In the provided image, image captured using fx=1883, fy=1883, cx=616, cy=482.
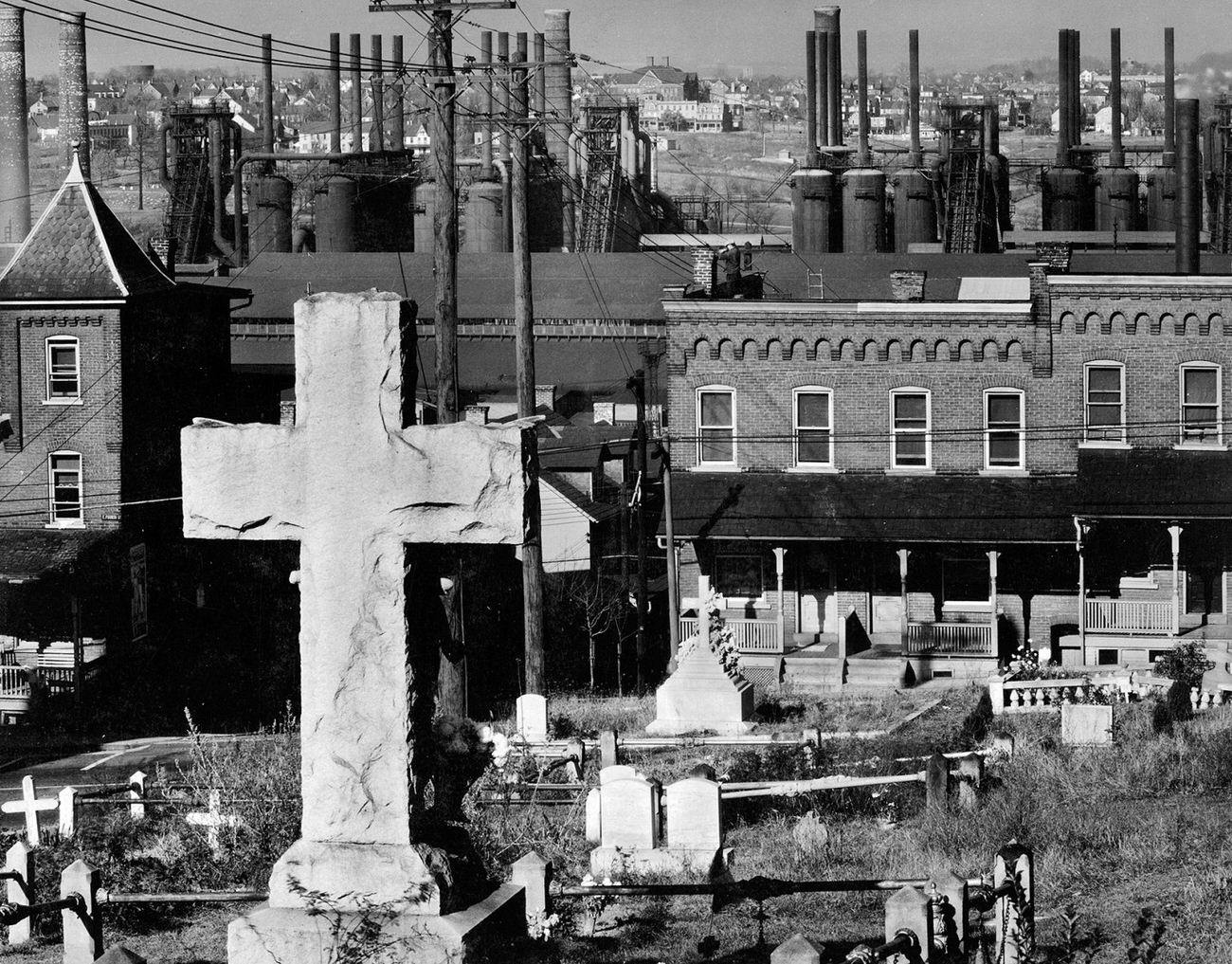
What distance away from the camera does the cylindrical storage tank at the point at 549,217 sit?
273ft

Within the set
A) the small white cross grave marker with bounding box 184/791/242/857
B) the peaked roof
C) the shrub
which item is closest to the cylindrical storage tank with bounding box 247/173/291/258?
the peaked roof

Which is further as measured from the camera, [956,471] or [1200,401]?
[956,471]

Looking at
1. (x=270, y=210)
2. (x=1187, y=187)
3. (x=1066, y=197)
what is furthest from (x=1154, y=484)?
(x=270, y=210)

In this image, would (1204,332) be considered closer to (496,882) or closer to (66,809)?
(66,809)

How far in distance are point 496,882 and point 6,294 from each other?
3458 cm

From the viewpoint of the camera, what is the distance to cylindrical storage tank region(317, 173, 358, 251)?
3155 inches

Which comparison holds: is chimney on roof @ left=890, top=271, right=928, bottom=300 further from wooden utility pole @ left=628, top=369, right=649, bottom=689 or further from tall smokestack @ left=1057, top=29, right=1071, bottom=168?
tall smokestack @ left=1057, top=29, right=1071, bottom=168

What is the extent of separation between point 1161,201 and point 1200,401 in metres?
51.1

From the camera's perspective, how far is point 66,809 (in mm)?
18125

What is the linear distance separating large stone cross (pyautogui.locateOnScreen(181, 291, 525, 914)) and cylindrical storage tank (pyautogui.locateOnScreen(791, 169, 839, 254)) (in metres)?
72.6

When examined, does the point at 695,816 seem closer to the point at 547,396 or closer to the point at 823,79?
the point at 547,396

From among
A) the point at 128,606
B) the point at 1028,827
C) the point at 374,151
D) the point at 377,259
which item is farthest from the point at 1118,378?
the point at 374,151

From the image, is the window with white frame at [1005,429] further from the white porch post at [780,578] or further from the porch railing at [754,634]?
the porch railing at [754,634]

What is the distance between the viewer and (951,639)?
1437 inches
